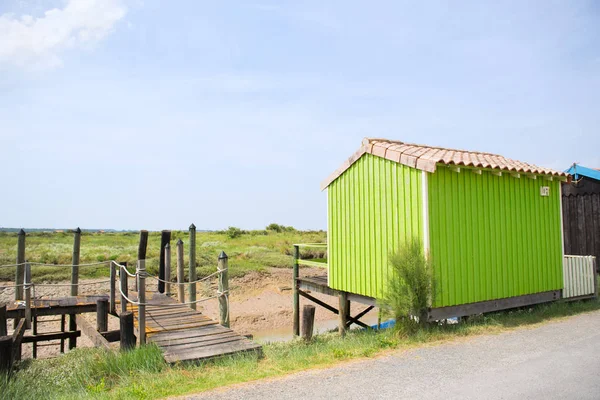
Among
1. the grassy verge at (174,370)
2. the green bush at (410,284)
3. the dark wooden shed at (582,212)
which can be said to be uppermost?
the dark wooden shed at (582,212)

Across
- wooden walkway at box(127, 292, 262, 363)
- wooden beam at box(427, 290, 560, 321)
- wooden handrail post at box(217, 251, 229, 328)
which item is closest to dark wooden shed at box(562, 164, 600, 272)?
wooden beam at box(427, 290, 560, 321)

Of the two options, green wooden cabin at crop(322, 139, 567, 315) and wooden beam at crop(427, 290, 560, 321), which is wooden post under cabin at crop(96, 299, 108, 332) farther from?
wooden beam at crop(427, 290, 560, 321)

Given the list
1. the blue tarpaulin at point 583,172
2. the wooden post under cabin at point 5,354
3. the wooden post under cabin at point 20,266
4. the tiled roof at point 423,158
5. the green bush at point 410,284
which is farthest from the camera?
the blue tarpaulin at point 583,172

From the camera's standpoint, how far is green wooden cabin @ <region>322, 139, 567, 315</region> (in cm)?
842

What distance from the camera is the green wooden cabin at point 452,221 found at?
8.42 metres

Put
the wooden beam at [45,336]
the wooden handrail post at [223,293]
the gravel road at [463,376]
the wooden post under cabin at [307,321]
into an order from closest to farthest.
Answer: the gravel road at [463,376] < the wooden post under cabin at [307,321] < the wooden handrail post at [223,293] < the wooden beam at [45,336]

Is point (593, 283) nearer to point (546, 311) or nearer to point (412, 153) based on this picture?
point (546, 311)

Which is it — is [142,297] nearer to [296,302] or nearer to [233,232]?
[296,302]

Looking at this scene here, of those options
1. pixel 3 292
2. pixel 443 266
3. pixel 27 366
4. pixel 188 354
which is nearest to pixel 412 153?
pixel 443 266

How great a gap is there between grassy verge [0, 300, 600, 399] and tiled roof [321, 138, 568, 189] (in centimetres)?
309

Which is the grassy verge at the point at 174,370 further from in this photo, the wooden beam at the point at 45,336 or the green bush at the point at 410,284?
the wooden beam at the point at 45,336

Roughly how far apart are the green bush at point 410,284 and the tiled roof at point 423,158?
1.57 metres

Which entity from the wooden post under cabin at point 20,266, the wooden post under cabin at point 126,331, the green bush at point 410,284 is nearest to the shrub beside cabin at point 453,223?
the green bush at point 410,284

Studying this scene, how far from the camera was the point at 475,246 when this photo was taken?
892 cm
